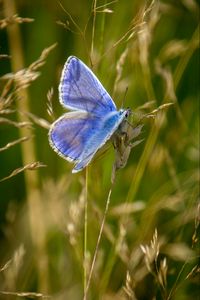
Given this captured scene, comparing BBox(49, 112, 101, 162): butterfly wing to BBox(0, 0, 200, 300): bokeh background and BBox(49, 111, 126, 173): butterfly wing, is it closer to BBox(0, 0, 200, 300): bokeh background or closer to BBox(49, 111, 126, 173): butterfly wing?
BBox(49, 111, 126, 173): butterfly wing

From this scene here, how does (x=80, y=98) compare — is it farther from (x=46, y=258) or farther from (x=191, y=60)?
(x=191, y=60)

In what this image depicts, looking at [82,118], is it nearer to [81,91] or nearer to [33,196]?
[81,91]

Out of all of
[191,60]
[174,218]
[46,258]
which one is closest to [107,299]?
[46,258]

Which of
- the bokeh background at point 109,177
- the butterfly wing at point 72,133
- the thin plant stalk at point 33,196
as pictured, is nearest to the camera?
the butterfly wing at point 72,133

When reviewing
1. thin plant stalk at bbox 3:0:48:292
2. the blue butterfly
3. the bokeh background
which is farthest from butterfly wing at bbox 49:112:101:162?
thin plant stalk at bbox 3:0:48:292

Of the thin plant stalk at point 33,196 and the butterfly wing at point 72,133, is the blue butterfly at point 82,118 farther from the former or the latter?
the thin plant stalk at point 33,196

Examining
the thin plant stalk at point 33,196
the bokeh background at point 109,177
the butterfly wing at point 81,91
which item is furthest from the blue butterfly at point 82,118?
the thin plant stalk at point 33,196

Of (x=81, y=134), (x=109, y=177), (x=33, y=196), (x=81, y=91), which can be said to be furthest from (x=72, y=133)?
(x=109, y=177)
